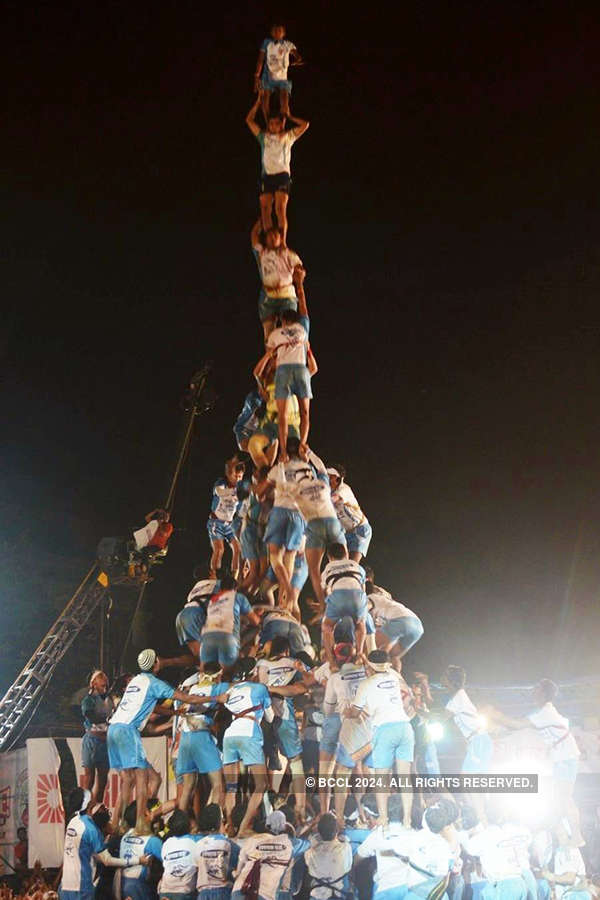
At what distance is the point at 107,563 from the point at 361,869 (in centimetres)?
910

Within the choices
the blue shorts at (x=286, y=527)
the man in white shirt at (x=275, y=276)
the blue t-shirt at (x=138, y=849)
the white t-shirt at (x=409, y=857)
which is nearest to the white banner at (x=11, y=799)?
the blue t-shirt at (x=138, y=849)

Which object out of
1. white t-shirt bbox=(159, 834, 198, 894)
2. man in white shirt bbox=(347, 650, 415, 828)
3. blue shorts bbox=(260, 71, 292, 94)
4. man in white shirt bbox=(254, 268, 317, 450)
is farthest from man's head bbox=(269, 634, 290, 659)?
blue shorts bbox=(260, 71, 292, 94)

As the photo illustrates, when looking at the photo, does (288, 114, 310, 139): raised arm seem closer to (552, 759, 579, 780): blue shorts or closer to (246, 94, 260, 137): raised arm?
(246, 94, 260, 137): raised arm

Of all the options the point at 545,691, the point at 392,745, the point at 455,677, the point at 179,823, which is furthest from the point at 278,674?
the point at 545,691

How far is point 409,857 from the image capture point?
7.53m

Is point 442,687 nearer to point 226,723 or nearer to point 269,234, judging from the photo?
point 226,723

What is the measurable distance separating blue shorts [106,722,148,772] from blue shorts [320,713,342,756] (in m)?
2.08

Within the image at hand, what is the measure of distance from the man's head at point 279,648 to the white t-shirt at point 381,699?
4.00 ft

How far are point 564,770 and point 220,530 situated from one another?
6.13m

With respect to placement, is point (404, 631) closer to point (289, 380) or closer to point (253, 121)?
point (289, 380)

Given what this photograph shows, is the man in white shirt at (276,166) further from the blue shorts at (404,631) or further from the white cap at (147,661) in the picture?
the white cap at (147,661)

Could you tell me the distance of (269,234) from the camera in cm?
1196

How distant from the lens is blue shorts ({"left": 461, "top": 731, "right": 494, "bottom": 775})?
29.0ft

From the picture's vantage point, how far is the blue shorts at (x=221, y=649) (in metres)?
9.43
